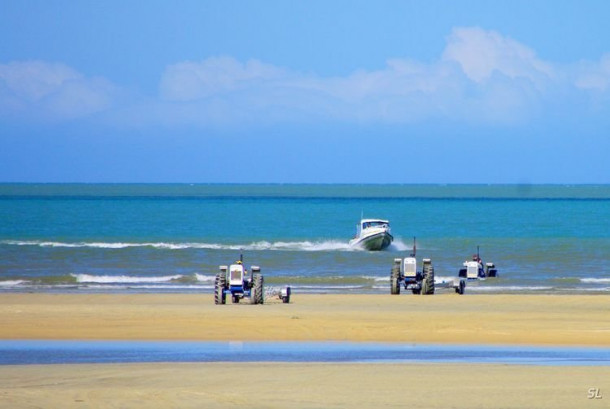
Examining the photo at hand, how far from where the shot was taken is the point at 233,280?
29547mm

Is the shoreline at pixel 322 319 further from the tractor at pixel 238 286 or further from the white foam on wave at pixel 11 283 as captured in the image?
the white foam on wave at pixel 11 283

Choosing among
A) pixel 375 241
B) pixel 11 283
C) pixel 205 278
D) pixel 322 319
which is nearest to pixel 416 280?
pixel 322 319

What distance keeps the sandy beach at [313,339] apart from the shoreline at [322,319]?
0.03 m

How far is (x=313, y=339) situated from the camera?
22062mm

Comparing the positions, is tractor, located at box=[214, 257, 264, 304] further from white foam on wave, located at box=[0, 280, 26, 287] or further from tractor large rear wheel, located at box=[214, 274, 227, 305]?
white foam on wave, located at box=[0, 280, 26, 287]

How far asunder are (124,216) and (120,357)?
100454 millimetres

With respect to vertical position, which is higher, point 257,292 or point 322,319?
point 257,292

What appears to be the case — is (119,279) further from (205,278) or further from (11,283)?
(11,283)

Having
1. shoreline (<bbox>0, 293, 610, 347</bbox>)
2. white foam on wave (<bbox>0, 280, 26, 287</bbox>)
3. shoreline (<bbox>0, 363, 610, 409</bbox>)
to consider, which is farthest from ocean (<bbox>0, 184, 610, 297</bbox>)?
shoreline (<bbox>0, 363, 610, 409</bbox>)

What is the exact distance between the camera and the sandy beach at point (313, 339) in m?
14.9

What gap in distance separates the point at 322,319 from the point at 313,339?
129 inches

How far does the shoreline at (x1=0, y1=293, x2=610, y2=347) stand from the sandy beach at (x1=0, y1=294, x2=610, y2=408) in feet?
0.08

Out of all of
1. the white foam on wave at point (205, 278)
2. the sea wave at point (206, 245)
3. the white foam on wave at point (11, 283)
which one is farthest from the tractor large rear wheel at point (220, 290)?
the sea wave at point (206, 245)

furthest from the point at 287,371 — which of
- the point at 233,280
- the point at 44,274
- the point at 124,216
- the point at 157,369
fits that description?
the point at 124,216
